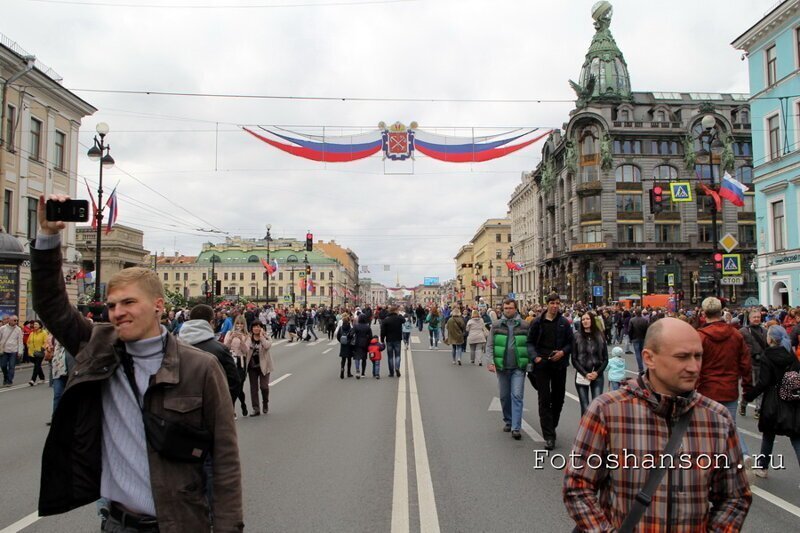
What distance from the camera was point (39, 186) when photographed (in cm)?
3056

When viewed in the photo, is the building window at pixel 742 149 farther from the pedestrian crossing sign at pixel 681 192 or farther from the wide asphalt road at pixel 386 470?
the wide asphalt road at pixel 386 470

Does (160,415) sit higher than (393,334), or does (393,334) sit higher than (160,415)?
(160,415)

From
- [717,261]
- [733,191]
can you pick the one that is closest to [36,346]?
[717,261]

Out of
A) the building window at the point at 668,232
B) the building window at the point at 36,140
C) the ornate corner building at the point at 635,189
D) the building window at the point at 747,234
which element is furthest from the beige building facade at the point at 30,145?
the building window at the point at 747,234

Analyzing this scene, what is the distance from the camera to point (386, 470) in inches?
272

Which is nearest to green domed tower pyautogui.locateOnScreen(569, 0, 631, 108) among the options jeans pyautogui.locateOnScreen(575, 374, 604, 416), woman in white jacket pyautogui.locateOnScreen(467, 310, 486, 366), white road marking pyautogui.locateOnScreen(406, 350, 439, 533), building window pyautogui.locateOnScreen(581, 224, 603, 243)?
building window pyautogui.locateOnScreen(581, 224, 603, 243)

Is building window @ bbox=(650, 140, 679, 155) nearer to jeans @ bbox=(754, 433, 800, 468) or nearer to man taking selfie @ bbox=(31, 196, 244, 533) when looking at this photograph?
jeans @ bbox=(754, 433, 800, 468)

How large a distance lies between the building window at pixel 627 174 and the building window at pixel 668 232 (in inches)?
236

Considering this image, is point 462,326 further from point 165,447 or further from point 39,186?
point 39,186

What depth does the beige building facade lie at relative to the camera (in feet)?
91.8

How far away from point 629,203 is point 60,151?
57263 millimetres

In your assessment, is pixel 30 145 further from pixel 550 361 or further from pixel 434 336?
pixel 550 361

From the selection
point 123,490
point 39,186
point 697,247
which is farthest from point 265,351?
point 697,247

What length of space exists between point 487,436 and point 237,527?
21.7 feet
